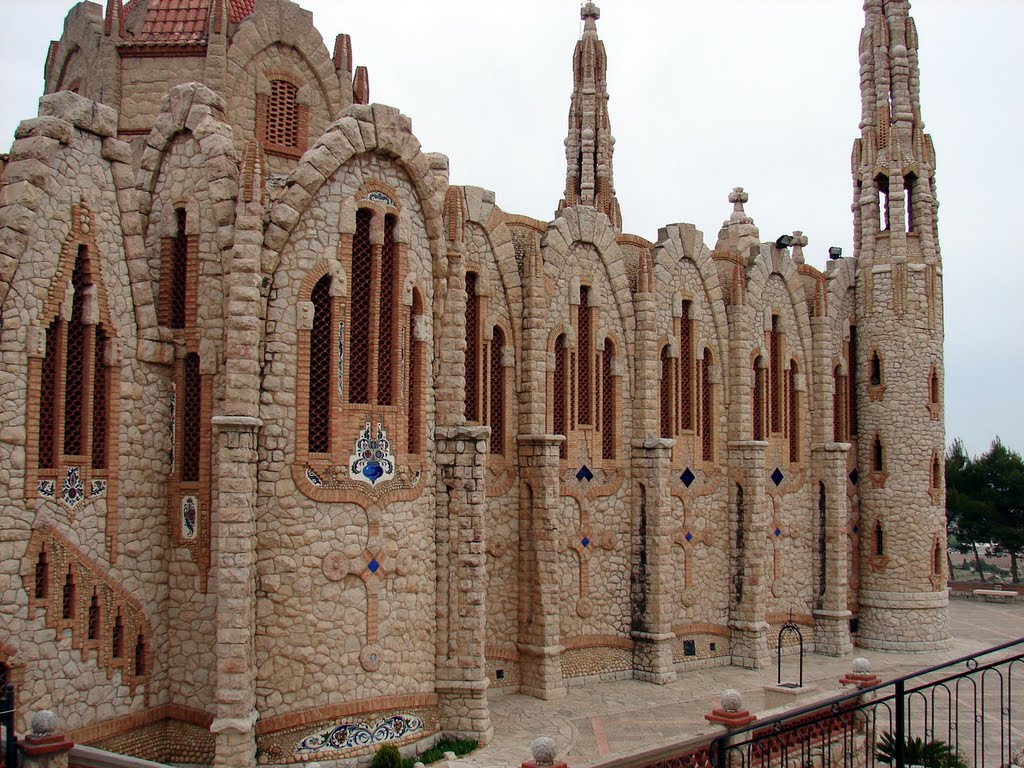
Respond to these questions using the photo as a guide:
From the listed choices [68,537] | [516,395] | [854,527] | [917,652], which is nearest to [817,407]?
[854,527]

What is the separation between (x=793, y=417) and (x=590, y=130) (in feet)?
32.3

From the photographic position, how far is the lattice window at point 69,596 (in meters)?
12.4

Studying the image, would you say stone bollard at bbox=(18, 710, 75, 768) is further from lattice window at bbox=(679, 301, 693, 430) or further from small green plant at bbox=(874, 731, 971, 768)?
lattice window at bbox=(679, 301, 693, 430)

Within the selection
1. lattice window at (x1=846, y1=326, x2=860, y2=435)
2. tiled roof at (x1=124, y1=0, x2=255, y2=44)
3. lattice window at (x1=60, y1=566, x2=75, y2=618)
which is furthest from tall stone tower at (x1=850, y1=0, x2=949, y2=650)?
lattice window at (x1=60, y1=566, x2=75, y2=618)

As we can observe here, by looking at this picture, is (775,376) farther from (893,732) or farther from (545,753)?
(545,753)

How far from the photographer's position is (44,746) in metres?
8.68

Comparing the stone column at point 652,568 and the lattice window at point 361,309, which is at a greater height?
the lattice window at point 361,309

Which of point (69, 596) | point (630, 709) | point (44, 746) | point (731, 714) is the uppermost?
point (69, 596)

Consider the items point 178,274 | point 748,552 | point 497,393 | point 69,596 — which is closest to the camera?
point 69,596

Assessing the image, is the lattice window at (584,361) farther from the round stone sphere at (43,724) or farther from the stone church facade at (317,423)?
the round stone sphere at (43,724)

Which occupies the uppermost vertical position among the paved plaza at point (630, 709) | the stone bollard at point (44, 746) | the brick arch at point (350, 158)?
the brick arch at point (350, 158)

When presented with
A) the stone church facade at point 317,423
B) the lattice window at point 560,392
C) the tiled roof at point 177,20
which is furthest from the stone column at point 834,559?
the tiled roof at point 177,20

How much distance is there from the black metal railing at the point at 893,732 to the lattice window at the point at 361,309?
6.62 m

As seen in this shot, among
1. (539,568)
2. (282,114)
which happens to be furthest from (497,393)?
(282,114)
